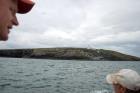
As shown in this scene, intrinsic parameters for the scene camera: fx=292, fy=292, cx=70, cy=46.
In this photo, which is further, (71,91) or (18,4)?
(71,91)

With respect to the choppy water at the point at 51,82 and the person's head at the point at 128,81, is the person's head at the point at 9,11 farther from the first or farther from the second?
the choppy water at the point at 51,82

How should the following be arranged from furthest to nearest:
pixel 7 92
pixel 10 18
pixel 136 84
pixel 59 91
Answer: pixel 59 91 → pixel 7 92 → pixel 136 84 → pixel 10 18

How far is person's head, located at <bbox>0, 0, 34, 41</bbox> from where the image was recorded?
1243 mm

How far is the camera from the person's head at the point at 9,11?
124 centimetres

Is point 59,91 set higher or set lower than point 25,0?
lower

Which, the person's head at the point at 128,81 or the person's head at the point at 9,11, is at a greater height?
the person's head at the point at 9,11

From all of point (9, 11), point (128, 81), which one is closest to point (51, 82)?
point (128, 81)

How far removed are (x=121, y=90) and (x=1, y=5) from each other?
3.95 meters

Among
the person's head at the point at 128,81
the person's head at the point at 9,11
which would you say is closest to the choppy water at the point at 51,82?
the person's head at the point at 128,81

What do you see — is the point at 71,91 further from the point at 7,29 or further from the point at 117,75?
the point at 7,29

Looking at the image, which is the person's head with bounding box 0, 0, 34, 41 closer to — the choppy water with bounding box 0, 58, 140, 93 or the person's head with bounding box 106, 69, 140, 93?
the person's head with bounding box 106, 69, 140, 93

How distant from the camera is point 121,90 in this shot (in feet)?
16.0

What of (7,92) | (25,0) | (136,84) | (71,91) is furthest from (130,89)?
(71,91)

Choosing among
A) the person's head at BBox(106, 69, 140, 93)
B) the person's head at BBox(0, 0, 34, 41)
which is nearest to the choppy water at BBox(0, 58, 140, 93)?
A: the person's head at BBox(106, 69, 140, 93)
